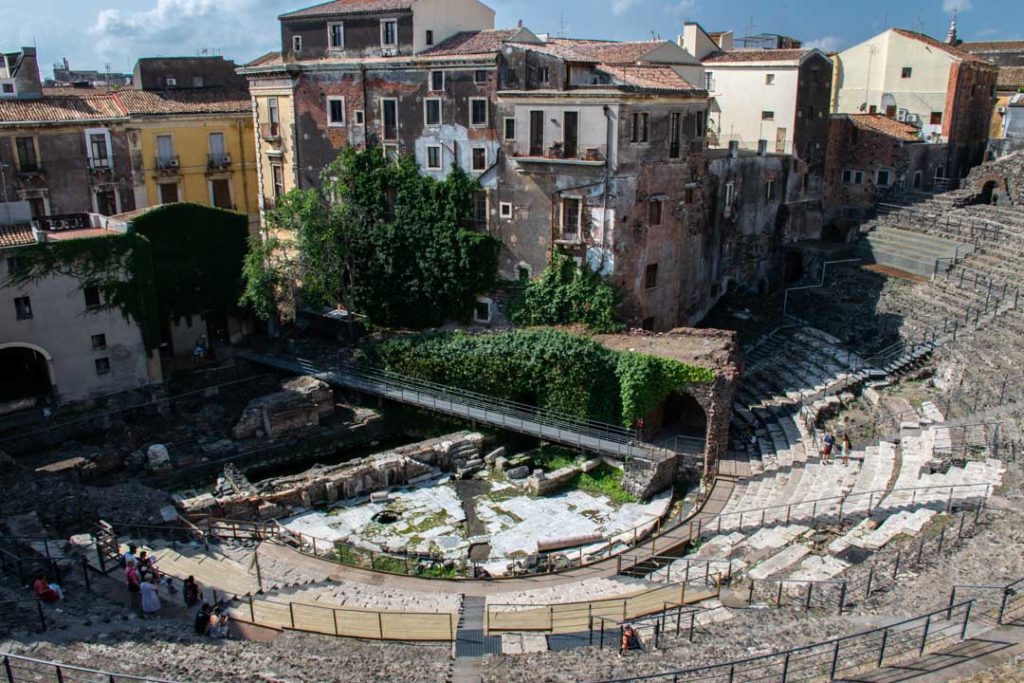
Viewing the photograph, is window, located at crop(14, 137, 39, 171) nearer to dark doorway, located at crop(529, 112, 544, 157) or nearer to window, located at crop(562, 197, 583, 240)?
dark doorway, located at crop(529, 112, 544, 157)

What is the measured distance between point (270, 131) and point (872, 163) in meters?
31.6

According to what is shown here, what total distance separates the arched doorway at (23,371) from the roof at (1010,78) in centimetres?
5385

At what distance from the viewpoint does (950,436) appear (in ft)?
90.1

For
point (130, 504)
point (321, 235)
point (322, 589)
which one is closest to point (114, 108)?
point (321, 235)

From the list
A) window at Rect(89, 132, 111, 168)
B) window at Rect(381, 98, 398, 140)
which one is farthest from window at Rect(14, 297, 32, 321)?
window at Rect(381, 98, 398, 140)

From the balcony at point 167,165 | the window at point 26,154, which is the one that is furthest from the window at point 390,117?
the window at point 26,154

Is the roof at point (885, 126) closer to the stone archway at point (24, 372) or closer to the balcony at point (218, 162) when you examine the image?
the balcony at point (218, 162)

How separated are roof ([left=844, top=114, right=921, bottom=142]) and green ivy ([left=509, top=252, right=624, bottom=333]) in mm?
21529

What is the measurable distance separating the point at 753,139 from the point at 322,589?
113 ft

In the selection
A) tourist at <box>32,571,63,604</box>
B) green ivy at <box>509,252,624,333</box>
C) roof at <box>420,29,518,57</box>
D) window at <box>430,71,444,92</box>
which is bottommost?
tourist at <box>32,571,63,604</box>

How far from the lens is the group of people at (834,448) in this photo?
96.4 ft

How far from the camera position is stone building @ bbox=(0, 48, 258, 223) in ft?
134

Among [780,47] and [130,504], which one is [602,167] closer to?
[130,504]

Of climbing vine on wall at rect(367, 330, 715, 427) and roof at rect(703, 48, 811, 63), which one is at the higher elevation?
roof at rect(703, 48, 811, 63)
